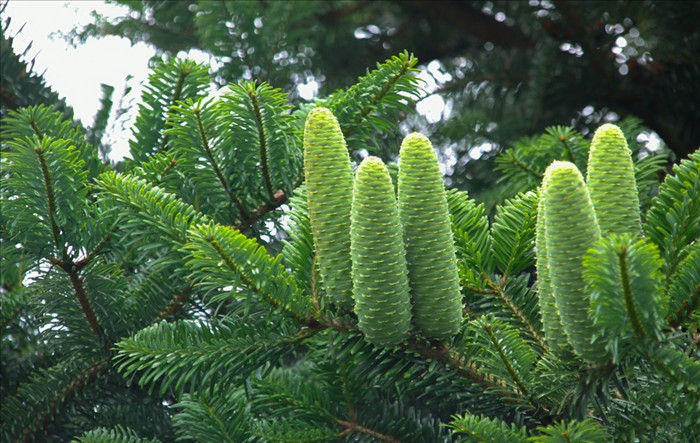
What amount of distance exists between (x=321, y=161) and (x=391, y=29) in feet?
5.53

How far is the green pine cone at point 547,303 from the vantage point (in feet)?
2.54

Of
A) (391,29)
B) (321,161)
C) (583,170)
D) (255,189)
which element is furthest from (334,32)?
(321,161)

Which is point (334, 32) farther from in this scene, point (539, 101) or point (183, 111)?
point (183, 111)

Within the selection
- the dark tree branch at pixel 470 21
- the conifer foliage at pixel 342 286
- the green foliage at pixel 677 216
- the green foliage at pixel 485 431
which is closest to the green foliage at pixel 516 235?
the conifer foliage at pixel 342 286

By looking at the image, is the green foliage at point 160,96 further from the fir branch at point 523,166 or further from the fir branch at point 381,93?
the fir branch at point 523,166

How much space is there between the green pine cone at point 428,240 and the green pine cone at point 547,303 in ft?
0.28

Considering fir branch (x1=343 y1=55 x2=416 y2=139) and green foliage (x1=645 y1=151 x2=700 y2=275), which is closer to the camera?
green foliage (x1=645 y1=151 x2=700 y2=275)

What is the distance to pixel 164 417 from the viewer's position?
3.88 ft

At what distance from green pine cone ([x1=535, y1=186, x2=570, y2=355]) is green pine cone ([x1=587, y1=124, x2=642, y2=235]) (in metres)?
0.06

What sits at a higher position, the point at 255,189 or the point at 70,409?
the point at 255,189

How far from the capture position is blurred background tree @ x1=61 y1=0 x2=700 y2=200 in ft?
5.74

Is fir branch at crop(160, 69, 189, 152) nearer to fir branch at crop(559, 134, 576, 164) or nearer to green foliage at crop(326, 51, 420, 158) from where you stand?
green foliage at crop(326, 51, 420, 158)

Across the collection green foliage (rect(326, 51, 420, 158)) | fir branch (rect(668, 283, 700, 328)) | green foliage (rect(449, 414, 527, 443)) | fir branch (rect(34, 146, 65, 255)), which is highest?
green foliage (rect(326, 51, 420, 158))

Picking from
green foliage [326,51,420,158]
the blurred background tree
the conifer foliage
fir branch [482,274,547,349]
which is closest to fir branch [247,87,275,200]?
the conifer foliage
